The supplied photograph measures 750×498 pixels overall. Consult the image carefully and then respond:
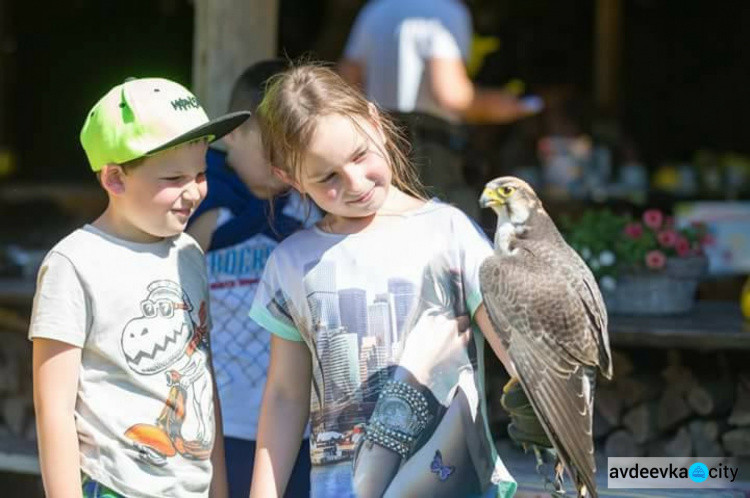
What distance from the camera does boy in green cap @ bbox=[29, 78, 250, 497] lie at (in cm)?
229

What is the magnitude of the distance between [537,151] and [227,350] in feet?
18.4

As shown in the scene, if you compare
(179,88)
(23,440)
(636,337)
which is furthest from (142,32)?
(179,88)

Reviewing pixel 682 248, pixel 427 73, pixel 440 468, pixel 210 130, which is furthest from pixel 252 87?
pixel 682 248

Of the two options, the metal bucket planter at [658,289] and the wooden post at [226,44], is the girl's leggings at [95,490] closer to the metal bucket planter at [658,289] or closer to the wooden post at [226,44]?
the wooden post at [226,44]

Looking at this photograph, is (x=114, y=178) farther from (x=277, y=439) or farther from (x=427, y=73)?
(x=427, y=73)

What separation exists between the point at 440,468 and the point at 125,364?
632 mm

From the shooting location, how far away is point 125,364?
2328 mm

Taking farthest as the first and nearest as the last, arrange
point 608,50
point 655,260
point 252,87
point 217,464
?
point 608,50 < point 655,260 < point 252,87 < point 217,464

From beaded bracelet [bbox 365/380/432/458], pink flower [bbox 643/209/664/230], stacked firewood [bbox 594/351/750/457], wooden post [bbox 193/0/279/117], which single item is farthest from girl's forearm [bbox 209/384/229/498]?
pink flower [bbox 643/209/664/230]

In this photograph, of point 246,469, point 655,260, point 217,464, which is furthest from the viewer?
point 655,260

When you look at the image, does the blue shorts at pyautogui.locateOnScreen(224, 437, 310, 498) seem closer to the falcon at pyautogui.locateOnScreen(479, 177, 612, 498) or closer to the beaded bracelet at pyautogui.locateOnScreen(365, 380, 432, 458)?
the beaded bracelet at pyautogui.locateOnScreen(365, 380, 432, 458)

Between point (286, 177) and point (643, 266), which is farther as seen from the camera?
point (643, 266)

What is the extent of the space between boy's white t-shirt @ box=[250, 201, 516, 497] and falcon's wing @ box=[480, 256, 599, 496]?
0.58 ft

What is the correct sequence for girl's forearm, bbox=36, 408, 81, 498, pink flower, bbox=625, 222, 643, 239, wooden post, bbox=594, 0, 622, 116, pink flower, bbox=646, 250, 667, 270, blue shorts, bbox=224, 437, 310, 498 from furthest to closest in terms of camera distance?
wooden post, bbox=594, 0, 622, 116
pink flower, bbox=625, 222, 643, 239
pink flower, bbox=646, 250, 667, 270
blue shorts, bbox=224, 437, 310, 498
girl's forearm, bbox=36, 408, 81, 498
